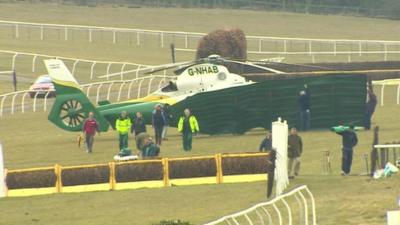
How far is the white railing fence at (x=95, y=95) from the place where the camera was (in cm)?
4572

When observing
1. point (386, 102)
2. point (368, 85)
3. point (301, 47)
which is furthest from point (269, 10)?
point (368, 85)

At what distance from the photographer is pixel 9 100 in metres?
48.3

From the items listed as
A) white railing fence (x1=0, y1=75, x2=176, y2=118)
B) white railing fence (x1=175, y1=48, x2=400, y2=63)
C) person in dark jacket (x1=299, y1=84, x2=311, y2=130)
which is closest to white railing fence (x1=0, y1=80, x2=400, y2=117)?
white railing fence (x1=0, y1=75, x2=176, y2=118)

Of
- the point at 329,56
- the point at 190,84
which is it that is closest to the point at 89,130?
the point at 190,84

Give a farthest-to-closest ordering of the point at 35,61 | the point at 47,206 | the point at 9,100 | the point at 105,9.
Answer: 1. the point at 105,9
2. the point at 35,61
3. the point at 9,100
4. the point at 47,206

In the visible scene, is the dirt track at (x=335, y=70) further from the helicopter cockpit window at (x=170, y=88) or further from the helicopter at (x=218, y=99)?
the helicopter cockpit window at (x=170, y=88)

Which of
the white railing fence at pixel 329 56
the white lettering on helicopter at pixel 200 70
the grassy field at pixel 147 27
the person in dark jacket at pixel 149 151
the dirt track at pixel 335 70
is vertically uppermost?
the white lettering on helicopter at pixel 200 70

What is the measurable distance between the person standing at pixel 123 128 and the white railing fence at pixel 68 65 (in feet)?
75.3

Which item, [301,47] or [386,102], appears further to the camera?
[301,47]

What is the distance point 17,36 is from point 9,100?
2637 centimetres

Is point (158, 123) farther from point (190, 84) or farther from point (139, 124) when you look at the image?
point (190, 84)

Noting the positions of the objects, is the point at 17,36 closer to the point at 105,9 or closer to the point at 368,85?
→ the point at 105,9

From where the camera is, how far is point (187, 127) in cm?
3328

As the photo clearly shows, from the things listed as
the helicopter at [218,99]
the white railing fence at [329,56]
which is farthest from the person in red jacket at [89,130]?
the white railing fence at [329,56]
